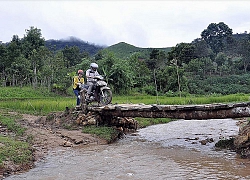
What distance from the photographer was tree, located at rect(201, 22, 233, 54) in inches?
2231

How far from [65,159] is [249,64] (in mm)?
43674

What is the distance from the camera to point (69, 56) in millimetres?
48281

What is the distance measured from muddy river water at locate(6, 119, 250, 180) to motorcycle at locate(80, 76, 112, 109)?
206cm

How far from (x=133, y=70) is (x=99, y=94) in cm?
2298

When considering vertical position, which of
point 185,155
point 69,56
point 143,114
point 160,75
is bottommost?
point 185,155

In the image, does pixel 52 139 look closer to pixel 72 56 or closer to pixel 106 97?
pixel 106 97

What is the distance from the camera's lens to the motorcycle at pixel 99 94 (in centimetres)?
907

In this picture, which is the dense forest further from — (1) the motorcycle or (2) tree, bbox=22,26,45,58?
(1) the motorcycle

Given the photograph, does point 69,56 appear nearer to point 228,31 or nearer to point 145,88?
point 145,88

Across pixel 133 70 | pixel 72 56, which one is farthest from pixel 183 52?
pixel 72 56

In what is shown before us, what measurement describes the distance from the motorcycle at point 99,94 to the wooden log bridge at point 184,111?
377 millimetres

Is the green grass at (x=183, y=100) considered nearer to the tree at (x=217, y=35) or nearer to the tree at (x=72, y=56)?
the tree at (x=72, y=56)

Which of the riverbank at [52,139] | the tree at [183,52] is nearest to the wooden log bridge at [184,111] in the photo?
the riverbank at [52,139]

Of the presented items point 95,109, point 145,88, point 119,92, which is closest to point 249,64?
point 145,88
